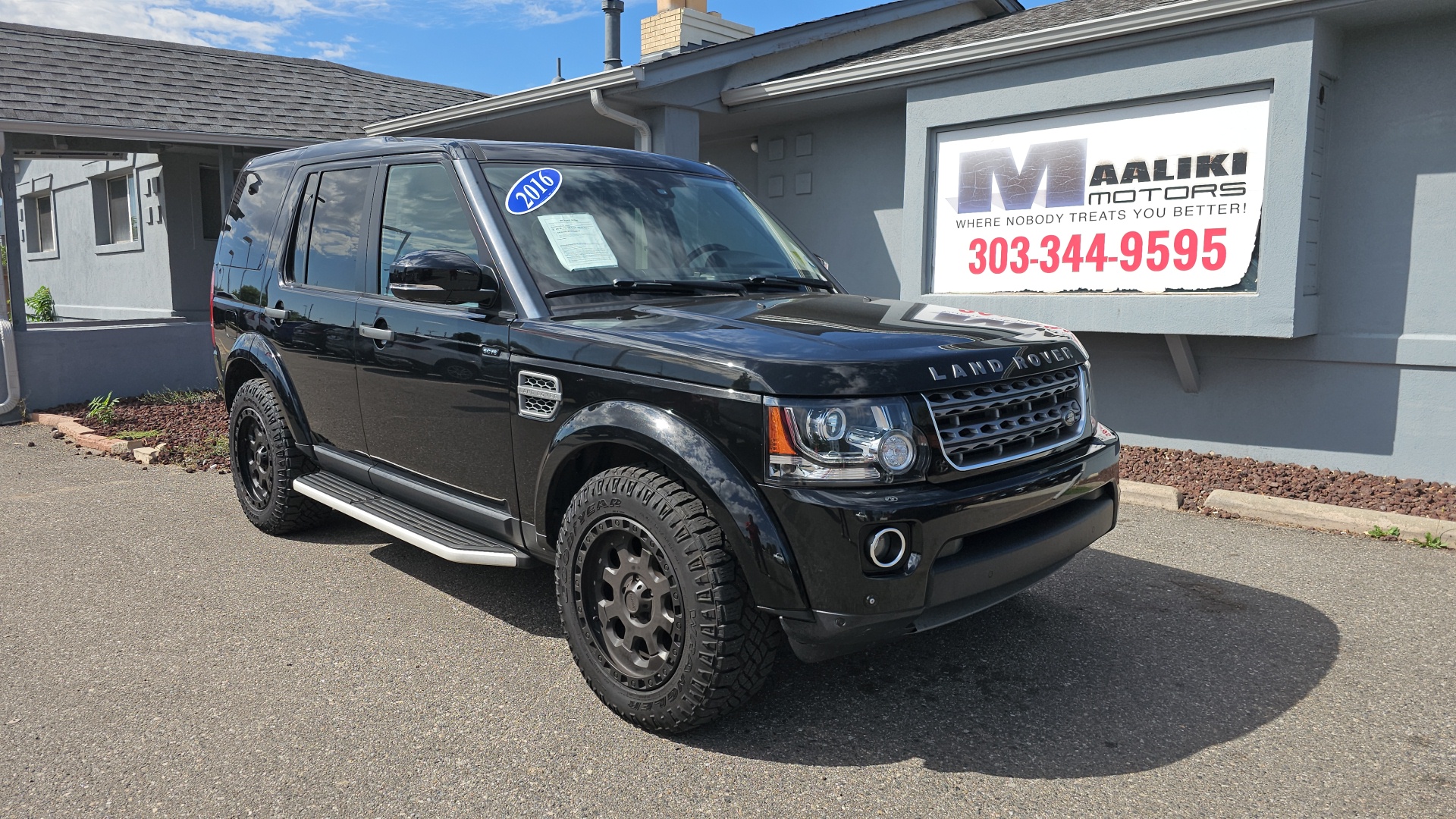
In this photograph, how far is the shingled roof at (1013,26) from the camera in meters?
7.62

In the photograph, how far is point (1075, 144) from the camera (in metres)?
7.54

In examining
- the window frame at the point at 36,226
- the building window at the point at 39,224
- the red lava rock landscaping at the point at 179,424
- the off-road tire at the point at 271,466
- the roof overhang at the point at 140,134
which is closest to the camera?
the off-road tire at the point at 271,466

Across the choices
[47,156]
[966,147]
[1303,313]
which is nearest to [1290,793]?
[1303,313]

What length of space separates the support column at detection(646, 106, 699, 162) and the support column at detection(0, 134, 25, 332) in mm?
6299

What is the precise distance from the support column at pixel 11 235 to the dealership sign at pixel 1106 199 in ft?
29.0

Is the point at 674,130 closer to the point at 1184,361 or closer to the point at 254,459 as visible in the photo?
the point at 1184,361

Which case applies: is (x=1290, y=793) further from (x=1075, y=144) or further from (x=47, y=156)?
(x=47, y=156)

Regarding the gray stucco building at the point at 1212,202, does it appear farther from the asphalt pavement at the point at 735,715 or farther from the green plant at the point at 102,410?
the green plant at the point at 102,410

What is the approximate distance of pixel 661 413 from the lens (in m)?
3.18

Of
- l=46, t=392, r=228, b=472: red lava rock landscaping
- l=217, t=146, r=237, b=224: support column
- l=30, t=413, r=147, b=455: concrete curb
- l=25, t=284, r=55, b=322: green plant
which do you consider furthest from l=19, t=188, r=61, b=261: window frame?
l=30, t=413, r=147, b=455: concrete curb

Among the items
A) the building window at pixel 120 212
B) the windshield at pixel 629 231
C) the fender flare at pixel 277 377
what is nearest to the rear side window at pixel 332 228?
the fender flare at pixel 277 377

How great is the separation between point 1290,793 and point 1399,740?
25.3 inches

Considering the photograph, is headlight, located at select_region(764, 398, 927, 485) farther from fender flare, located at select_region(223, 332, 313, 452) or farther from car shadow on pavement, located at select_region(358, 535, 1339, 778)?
fender flare, located at select_region(223, 332, 313, 452)

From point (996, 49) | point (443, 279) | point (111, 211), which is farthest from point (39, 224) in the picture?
point (443, 279)
